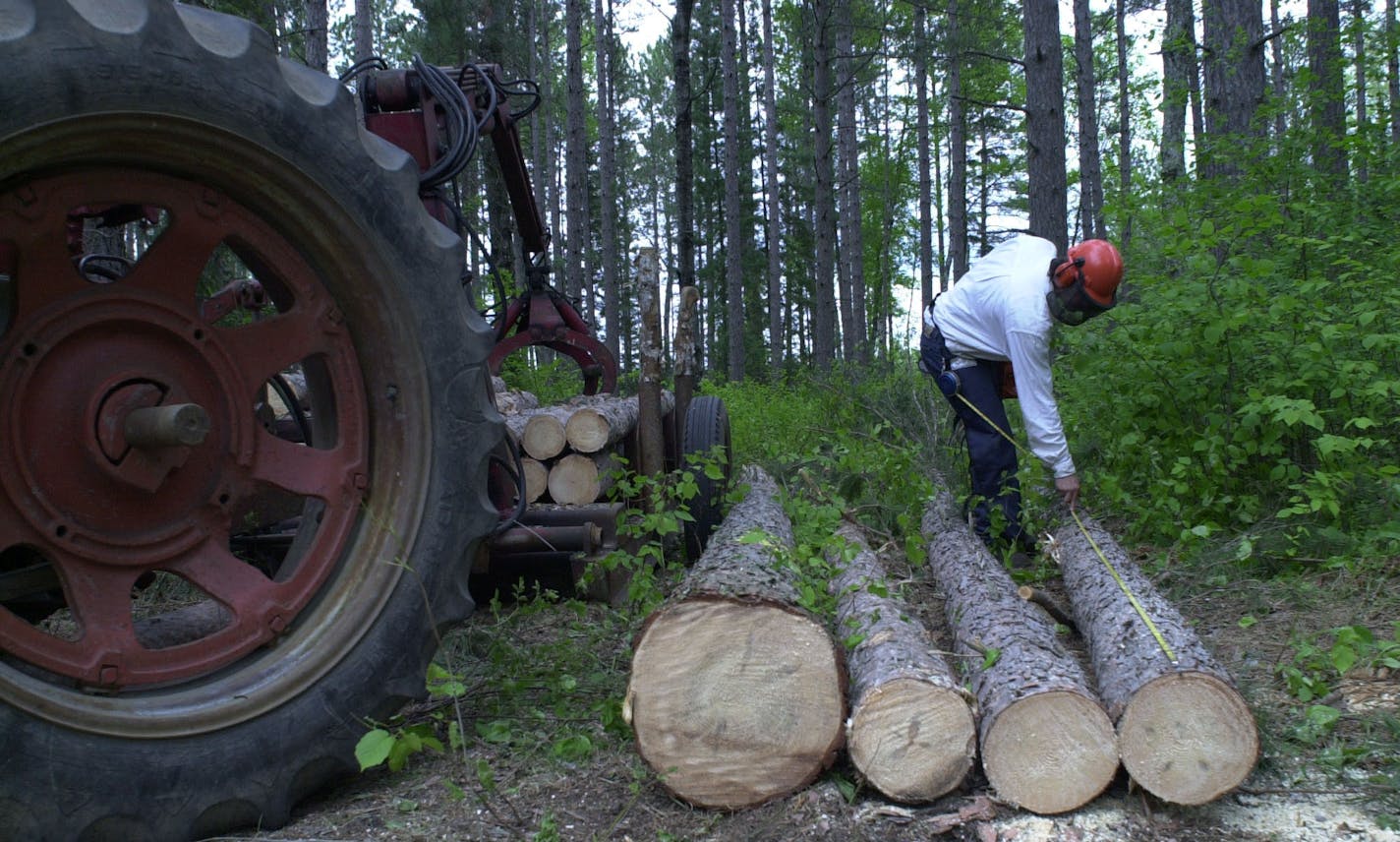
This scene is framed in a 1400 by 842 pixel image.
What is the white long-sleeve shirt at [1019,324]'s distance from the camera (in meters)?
5.20

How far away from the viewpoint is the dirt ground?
2.76 m

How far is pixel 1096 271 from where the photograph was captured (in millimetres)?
5141

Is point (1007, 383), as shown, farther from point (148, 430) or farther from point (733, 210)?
point (733, 210)

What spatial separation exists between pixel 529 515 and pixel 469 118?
1.83m

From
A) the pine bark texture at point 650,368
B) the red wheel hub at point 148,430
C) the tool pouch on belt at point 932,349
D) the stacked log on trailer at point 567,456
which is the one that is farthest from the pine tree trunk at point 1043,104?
the red wheel hub at point 148,430

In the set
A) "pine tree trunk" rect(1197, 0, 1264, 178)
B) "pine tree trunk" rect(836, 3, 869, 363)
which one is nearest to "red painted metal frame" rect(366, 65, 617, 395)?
"pine tree trunk" rect(1197, 0, 1264, 178)

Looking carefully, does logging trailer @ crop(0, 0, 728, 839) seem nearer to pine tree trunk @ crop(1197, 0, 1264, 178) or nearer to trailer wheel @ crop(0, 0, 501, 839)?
trailer wheel @ crop(0, 0, 501, 839)

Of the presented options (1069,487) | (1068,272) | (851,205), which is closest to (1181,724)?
(1069,487)

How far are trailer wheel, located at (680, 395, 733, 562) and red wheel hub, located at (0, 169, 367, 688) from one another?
7.91 feet

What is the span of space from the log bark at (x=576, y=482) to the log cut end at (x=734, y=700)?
2.19m

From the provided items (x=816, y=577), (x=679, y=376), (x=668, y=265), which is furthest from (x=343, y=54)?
(x=816, y=577)

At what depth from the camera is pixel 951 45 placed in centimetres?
1869

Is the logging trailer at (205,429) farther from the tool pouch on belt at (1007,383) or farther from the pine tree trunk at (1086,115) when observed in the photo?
the pine tree trunk at (1086,115)

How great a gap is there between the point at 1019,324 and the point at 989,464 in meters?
0.83
